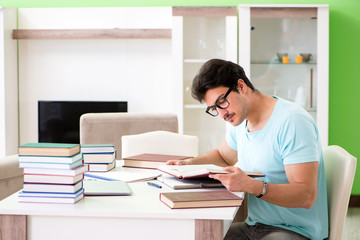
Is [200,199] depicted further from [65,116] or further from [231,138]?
[65,116]

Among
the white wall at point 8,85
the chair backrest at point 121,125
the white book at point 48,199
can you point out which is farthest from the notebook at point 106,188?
the white wall at point 8,85

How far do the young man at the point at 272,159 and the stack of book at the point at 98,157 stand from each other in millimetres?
576

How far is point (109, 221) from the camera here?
5.00 feet

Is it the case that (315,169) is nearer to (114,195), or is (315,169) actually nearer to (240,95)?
(240,95)

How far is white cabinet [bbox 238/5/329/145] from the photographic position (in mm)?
4230

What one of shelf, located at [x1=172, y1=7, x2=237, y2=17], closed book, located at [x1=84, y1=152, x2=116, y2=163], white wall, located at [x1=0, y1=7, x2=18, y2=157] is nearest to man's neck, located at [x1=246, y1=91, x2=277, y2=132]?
closed book, located at [x1=84, y1=152, x2=116, y2=163]

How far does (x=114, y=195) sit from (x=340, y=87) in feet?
11.2

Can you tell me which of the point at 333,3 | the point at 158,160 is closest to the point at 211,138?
the point at 333,3

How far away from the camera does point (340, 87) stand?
15.2 ft

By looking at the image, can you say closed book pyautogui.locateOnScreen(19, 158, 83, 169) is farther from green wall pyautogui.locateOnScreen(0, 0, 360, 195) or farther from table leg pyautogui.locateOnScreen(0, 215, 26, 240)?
green wall pyautogui.locateOnScreen(0, 0, 360, 195)

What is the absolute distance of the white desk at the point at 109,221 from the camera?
147 cm

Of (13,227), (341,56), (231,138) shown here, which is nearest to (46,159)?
(13,227)

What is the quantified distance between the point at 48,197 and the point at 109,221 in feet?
0.74

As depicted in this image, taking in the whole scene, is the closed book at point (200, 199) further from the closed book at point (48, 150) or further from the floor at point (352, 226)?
the floor at point (352, 226)
